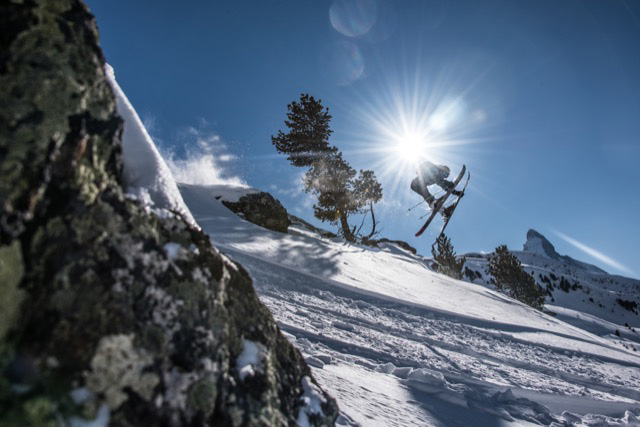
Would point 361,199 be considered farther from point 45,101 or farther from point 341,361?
point 45,101

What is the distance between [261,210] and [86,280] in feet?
38.2

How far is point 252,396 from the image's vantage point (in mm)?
1030

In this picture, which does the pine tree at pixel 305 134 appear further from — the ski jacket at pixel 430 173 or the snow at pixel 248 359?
the snow at pixel 248 359

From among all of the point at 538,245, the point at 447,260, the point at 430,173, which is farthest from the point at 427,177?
the point at 538,245

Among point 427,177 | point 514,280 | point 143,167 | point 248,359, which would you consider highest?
point 427,177

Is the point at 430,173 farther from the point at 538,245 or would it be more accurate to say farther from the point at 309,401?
the point at 538,245

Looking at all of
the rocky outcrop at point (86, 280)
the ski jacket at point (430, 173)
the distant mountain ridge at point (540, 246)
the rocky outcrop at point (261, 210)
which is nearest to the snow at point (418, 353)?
the rocky outcrop at point (86, 280)

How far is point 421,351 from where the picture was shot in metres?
3.83

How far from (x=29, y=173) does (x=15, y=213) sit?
0.10 meters

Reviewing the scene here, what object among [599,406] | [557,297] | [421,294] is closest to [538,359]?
[599,406]

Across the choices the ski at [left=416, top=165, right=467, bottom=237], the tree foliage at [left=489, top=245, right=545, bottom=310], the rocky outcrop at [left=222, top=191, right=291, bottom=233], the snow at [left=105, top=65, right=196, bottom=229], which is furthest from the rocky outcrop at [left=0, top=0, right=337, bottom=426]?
the tree foliage at [left=489, top=245, right=545, bottom=310]

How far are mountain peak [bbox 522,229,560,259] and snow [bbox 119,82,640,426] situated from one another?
169805mm

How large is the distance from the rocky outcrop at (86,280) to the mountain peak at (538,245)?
17594 cm

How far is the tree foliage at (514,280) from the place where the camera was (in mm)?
25000
